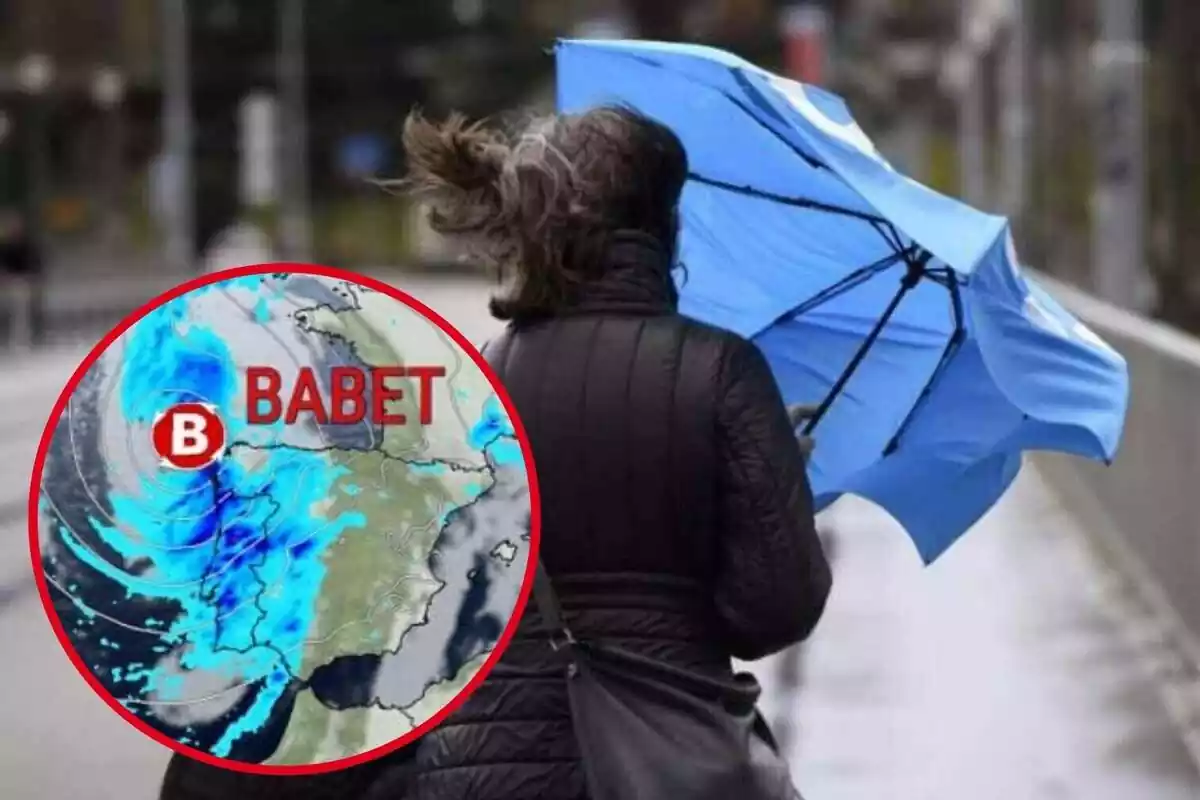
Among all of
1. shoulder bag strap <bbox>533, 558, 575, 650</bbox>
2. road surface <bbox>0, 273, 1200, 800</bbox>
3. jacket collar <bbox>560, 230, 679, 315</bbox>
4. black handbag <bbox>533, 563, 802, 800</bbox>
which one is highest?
jacket collar <bbox>560, 230, 679, 315</bbox>

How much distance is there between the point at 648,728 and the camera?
293cm

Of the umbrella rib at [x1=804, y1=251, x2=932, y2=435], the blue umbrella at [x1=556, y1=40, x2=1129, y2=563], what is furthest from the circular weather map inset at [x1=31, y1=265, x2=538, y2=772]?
the umbrella rib at [x1=804, y1=251, x2=932, y2=435]

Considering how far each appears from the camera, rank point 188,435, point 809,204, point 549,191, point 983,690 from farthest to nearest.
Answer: point 983,690, point 809,204, point 549,191, point 188,435

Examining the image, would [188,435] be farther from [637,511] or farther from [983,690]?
[983,690]

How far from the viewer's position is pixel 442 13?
271 feet

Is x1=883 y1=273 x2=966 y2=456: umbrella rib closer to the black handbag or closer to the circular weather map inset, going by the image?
the black handbag

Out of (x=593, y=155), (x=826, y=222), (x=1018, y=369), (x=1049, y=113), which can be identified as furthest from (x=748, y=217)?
(x=1049, y=113)

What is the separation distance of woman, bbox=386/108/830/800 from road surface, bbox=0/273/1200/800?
3.96 metres

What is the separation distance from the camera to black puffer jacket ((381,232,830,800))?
2916 millimetres

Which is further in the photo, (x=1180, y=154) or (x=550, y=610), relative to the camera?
(x=1180, y=154)

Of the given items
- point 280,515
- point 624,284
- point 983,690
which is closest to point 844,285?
point 624,284

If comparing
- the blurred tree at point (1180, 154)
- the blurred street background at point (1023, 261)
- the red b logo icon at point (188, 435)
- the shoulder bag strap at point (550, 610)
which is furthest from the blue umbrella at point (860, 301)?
the blurred tree at point (1180, 154)

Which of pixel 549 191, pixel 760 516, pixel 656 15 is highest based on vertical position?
pixel 549 191

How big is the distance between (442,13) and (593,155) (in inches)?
3181
